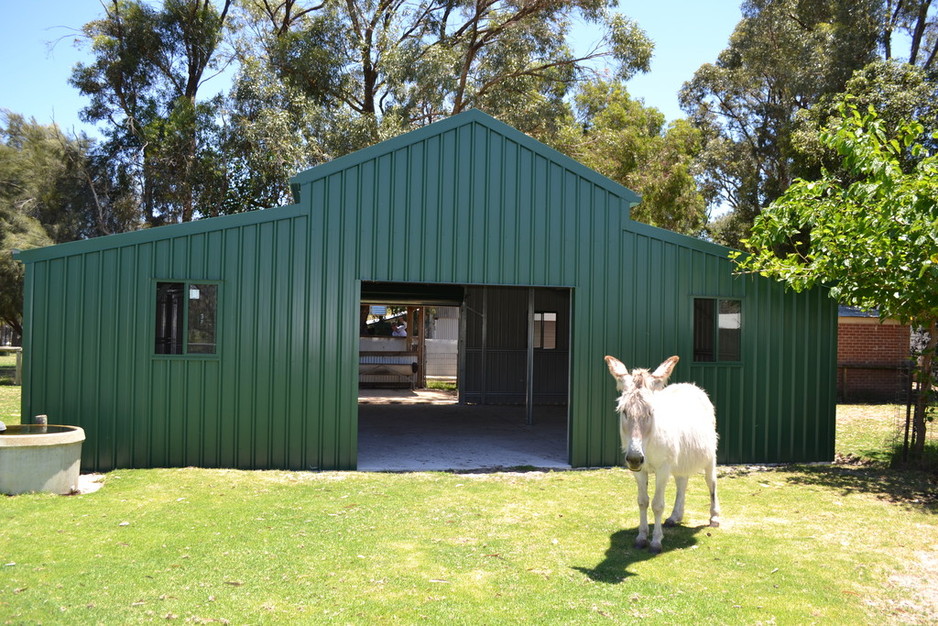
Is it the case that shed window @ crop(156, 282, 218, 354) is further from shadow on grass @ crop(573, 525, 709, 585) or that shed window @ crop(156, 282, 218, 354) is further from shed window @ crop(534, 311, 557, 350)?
shed window @ crop(534, 311, 557, 350)

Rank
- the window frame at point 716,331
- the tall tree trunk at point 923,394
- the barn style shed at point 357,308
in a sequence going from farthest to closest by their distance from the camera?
1. the window frame at point 716,331
2. the tall tree trunk at point 923,394
3. the barn style shed at point 357,308

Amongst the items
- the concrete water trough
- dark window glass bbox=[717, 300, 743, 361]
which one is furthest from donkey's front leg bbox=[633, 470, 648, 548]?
the concrete water trough

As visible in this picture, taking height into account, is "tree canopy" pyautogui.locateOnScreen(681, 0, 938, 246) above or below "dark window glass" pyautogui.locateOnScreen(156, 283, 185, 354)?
above

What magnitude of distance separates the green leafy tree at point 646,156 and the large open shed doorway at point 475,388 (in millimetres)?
7045

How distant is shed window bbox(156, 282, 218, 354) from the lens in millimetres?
9188

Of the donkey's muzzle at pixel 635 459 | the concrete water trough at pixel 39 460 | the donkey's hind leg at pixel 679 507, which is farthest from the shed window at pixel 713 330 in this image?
the concrete water trough at pixel 39 460

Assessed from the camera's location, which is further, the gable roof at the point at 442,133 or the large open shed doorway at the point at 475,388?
the large open shed doorway at the point at 475,388

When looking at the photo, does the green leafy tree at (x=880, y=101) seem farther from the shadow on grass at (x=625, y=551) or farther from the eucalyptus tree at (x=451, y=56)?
the shadow on grass at (x=625, y=551)

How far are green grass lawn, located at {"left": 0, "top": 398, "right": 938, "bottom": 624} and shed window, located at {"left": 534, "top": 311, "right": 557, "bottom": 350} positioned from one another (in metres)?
10.8

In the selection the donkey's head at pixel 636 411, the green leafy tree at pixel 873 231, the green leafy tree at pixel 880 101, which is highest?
the green leafy tree at pixel 880 101

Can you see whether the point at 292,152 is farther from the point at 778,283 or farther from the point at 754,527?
the point at 754,527

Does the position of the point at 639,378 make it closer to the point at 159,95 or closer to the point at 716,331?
the point at 716,331

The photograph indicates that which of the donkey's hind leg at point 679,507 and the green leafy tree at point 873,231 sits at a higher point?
the green leafy tree at point 873,231

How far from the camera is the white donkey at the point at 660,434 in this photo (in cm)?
568
